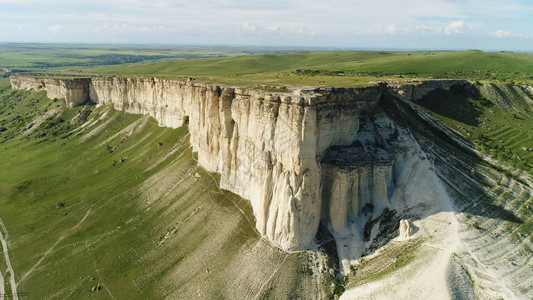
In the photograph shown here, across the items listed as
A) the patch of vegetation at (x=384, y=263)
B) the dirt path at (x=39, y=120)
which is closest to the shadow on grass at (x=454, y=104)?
the patch of vegetation at (x=384, y=263)

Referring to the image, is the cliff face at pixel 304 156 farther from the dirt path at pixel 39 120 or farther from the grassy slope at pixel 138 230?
the dirt path at pixel 39 120

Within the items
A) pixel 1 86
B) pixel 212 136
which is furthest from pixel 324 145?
pixel 1 86

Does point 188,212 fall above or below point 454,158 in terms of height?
below

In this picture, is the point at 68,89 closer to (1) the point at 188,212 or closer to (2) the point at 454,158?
(1) the point at 188,212

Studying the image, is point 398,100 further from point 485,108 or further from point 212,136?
point 212,136

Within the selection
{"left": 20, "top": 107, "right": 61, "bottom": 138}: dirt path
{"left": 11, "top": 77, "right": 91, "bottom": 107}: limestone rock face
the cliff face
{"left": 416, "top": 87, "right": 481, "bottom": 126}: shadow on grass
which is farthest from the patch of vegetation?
{"left": 20, "top": 107, "right": 61, "bottom": 138}: dirt path

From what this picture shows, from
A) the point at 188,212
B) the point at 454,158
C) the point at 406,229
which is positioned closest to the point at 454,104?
the point at 454,158

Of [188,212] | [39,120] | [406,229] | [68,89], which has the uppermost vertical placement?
[68,89]
